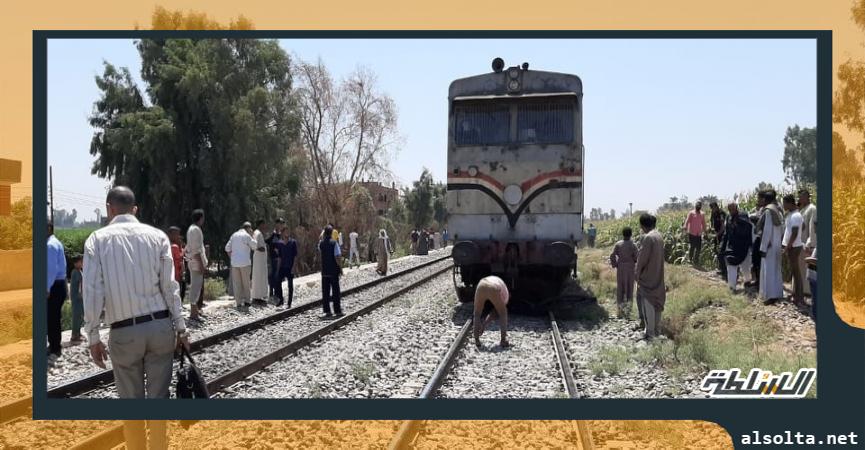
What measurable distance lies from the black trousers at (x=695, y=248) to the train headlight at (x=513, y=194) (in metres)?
2.16

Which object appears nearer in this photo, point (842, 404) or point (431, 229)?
point (842, 404)

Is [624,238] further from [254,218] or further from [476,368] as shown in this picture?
[254,218]

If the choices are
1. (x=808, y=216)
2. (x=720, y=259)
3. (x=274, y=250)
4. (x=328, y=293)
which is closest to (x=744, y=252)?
(x=720, y=259)

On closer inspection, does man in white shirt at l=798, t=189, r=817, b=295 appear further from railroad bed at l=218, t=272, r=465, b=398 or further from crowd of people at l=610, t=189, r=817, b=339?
railroad bed at l=218, t=272, r=465, b=398

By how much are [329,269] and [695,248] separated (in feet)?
16.9

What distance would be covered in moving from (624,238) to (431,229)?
19876 mm

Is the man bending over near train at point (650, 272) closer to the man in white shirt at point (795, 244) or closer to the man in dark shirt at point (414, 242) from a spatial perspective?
the man in white shirt at point (795, 244)

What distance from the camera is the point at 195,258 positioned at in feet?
23.4

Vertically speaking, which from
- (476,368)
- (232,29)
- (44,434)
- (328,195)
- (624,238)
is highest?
(232,29)

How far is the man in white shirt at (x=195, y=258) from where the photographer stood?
6.08 meters

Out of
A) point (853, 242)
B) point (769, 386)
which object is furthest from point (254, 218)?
point (853, 242)

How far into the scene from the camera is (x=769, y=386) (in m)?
5.01

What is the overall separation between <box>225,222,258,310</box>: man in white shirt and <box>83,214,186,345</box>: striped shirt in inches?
58.0

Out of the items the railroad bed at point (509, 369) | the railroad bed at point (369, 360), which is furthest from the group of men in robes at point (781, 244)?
the railroad bed at point (369, 360)
